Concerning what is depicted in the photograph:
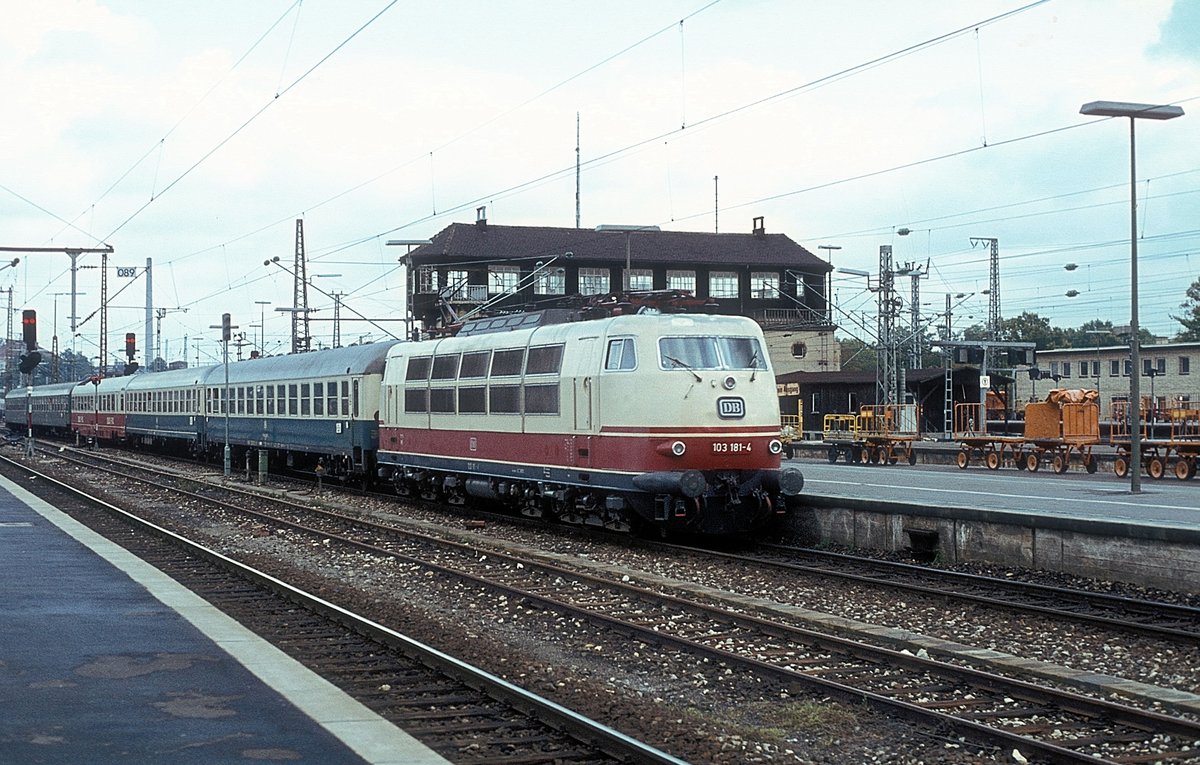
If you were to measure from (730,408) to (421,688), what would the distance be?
9.93m

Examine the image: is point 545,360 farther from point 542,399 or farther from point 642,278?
point 642,278

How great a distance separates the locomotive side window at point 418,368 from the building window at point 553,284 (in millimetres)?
52254

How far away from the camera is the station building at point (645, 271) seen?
253ft

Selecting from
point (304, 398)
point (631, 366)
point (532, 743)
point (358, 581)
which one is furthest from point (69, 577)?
point (304, 398)

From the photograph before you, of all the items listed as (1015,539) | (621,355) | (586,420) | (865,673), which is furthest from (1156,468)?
(865,673)

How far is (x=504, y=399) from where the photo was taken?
22.2 m

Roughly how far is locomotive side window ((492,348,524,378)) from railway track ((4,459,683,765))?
7090 mm

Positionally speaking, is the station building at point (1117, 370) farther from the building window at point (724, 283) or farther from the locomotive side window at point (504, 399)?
the locomotive side window at point (504, 399)

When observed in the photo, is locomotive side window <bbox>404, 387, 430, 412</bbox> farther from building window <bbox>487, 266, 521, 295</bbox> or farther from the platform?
building window <bbox>487, 266, 521, 295</bbox>

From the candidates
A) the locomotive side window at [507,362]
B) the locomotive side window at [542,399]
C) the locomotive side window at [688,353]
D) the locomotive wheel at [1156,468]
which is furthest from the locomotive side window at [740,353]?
the locomotive wheel at [1156,468]

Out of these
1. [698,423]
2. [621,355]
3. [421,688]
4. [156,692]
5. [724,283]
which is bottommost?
[421,688]

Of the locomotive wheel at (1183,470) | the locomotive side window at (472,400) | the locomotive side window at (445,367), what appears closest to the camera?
the locomotive side window at (472,400)

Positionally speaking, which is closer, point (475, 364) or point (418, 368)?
point (475, 364)

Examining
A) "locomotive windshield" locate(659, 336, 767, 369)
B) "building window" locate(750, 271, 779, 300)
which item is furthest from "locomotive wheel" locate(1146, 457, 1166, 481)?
"building window" locate(750, 271, 779, 300)
